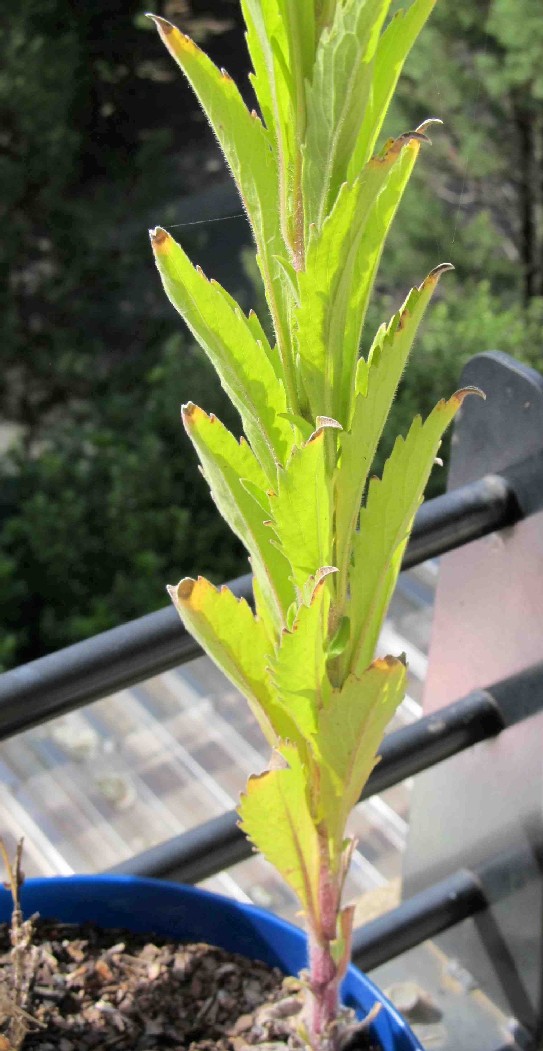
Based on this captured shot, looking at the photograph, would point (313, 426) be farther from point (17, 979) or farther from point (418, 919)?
point (418, 919)

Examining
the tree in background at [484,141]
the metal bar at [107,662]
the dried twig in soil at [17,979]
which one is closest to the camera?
the dried twig in soil at [17,979]

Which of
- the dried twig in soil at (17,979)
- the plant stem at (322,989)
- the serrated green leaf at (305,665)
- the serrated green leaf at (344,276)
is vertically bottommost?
the plant stem at (322,989)

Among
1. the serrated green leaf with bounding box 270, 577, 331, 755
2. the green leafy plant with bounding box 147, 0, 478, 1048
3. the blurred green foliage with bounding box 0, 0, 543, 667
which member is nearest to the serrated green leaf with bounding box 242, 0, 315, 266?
the green leafy plant with bounding box 147, 0, 478, 1048

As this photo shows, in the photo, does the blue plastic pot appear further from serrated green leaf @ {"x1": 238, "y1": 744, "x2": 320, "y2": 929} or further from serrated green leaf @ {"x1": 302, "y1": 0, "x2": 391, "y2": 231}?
serrated green leaf @ {"x1": 302, "y1": 0, "x2": 391, "y2": 231}

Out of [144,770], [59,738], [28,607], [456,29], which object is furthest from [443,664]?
[28,607]

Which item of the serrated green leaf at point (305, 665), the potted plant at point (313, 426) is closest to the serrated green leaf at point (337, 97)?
the potted plant at point (313, 426)

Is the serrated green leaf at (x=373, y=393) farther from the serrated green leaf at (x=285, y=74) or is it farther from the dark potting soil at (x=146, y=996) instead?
the dark potting soil at (x=146, y=996)
